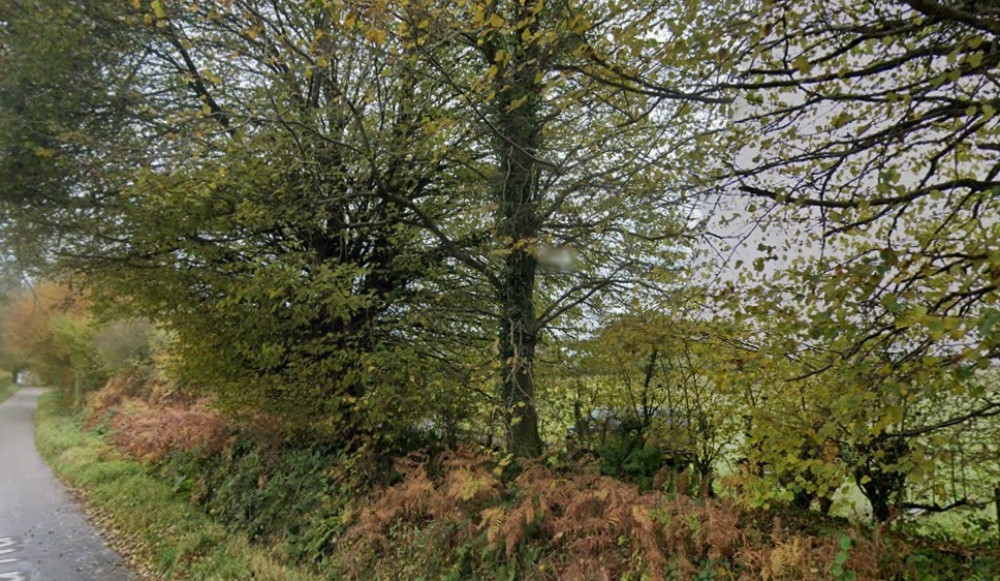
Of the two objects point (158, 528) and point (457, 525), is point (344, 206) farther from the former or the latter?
point (158, 528)

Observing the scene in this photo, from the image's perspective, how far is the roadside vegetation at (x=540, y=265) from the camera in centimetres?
414

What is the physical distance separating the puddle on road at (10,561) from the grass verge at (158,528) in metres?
1.30

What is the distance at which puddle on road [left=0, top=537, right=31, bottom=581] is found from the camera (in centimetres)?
823

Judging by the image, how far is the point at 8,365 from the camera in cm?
4544

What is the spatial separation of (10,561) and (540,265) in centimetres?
935

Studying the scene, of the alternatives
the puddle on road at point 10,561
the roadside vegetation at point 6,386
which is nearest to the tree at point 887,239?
the puddle on road at point 10,561

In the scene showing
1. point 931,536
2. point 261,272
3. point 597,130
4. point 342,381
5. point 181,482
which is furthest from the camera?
point 181,482

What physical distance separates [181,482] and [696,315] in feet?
35.7

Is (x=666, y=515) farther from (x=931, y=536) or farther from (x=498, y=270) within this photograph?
(x=498, y=270)

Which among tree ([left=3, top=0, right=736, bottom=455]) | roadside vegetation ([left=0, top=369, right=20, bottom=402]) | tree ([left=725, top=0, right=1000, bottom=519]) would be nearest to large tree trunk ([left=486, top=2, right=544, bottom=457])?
tree ([left=3, top=0, right=736, bottom=455])

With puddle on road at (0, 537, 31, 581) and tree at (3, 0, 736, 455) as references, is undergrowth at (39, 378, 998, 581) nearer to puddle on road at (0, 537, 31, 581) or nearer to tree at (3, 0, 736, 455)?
tree at (3, 0, 736, 455)

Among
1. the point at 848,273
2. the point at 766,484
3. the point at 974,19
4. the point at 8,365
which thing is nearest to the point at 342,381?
the point at 766,484

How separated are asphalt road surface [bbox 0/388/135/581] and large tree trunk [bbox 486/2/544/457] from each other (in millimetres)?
6208

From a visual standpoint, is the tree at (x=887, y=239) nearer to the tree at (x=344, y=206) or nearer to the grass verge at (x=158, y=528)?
the tree at (x=344, y=206)
